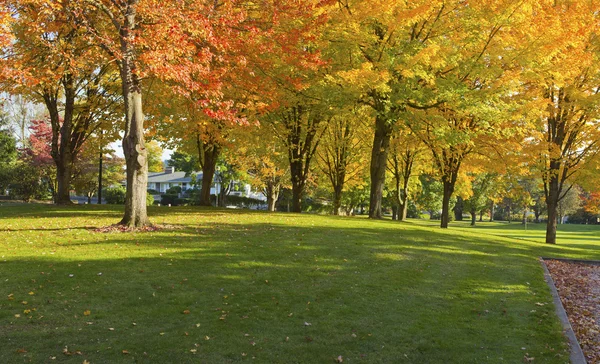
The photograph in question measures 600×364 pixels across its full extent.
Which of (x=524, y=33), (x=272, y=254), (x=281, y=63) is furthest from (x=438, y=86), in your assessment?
(x=272, y=254)

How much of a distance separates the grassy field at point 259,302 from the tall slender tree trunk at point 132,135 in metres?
1.10

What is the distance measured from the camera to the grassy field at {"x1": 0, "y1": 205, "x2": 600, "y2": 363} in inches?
210

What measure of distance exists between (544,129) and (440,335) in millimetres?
18564

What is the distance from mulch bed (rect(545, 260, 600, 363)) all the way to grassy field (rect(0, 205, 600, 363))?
42 centimetres

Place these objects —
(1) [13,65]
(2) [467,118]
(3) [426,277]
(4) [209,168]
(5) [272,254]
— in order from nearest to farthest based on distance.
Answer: (3) [426,277], (5) [272,254], (1) [13,65], (2) [467,118], (4) [209,168]

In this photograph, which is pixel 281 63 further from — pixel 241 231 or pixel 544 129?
pixel 544 129

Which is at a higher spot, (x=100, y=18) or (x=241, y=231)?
(x=100, y=18)

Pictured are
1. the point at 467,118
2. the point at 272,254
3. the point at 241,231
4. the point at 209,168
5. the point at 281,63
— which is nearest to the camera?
the point at 272,254

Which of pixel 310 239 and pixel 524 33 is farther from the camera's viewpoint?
pixel 524 33

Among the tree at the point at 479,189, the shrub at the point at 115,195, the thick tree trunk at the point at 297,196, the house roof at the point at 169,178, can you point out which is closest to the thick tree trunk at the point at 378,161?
the thick tree trunk at the point at 297,196

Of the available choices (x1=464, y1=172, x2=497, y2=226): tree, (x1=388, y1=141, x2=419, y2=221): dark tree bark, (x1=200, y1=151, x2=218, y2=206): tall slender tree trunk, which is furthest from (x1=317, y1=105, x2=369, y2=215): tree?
(x1=464, y1=172, x2=497, y2=226): tree

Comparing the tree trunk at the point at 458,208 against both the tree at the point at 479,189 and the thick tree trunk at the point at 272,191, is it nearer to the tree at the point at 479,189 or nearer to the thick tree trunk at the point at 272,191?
the tree at the point at 479,189

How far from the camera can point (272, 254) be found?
34.0ft

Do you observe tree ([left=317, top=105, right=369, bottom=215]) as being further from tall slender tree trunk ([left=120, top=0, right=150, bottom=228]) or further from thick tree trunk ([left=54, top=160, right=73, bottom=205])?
tall slender tree trunk ([left=120, top=0, right=150, bottom=228])
